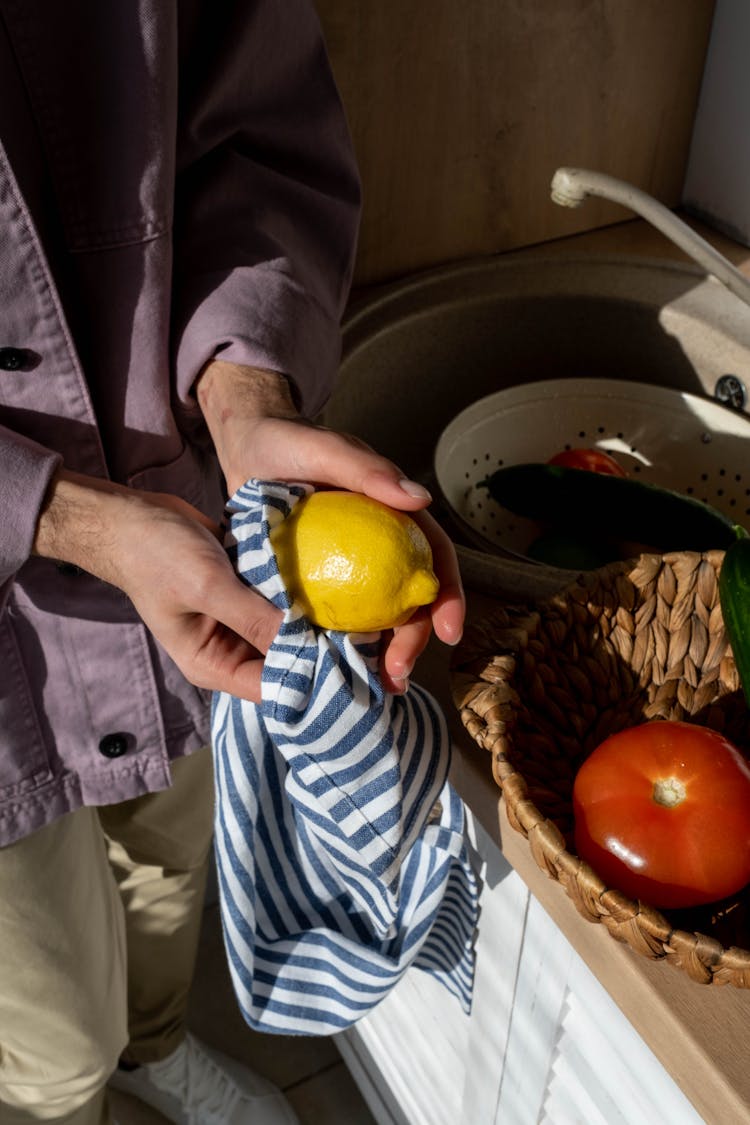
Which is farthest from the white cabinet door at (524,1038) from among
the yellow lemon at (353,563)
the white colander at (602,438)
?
the white colander at (602,438)

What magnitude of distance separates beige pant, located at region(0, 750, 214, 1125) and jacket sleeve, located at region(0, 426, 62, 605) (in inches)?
13.7

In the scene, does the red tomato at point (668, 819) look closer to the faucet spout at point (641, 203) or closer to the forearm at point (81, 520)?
the forearm at point (81, 520)

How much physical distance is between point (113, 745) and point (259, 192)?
464 millimetres

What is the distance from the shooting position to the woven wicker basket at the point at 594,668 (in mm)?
702

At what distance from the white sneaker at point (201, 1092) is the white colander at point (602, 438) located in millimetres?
856

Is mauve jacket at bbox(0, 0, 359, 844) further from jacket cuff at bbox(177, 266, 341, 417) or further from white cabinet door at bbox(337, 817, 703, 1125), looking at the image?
white cabinet door at bbox(337, 817, 703, 1125)

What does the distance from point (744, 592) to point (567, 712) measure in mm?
149

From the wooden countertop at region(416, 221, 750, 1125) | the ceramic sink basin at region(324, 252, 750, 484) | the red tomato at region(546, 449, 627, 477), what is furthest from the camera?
the ceramic sink basin at region(324, 252, 750, 484)

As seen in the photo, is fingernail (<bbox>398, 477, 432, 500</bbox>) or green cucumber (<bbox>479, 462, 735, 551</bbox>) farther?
green cucumber (<bbox>479, 462, 735, 551</bbox>)

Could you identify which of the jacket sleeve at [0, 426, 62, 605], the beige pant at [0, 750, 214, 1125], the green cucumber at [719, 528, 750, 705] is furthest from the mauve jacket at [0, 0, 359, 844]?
the green cucumber at [719, 528, 750, 705]

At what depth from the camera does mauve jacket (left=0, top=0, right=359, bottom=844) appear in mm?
695

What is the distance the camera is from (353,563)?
61 centimetres

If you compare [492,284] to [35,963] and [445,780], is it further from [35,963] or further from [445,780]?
[35,963]

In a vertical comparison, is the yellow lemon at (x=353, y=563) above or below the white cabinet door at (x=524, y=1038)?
above
